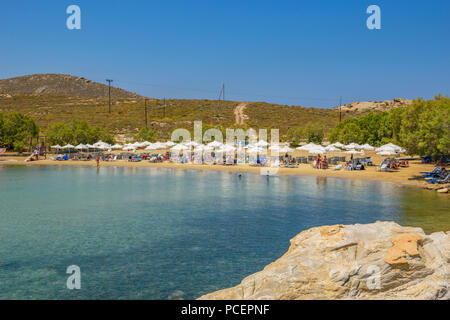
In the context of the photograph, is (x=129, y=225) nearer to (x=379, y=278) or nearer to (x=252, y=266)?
(x=252, y=266)

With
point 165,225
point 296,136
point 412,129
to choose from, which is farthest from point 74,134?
point 412,129

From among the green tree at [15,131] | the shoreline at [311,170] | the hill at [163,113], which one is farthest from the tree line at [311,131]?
the hill at [163,113]

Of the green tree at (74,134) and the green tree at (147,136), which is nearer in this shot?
the green tree at (74,134)

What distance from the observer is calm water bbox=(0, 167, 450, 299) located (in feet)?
29.6

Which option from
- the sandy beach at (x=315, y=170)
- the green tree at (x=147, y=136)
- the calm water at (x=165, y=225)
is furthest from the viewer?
the green tree at (x=147, y=136)

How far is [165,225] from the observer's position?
47.8ft

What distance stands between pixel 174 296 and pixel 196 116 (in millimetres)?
84062

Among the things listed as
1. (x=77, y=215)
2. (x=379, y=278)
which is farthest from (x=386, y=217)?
(x=77, y=215)

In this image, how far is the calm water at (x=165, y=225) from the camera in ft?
29.6

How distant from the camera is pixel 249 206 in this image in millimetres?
18469

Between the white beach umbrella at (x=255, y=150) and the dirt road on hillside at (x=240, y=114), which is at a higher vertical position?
the dirt road on hillside at (x=240, y=114)

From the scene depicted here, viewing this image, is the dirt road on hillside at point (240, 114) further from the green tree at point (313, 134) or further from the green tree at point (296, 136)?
the green tree at point (313, 134)

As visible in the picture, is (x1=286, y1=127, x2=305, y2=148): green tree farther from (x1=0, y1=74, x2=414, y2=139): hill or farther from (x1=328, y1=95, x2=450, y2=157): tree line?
(x1=0, y1=74, x2=414, y2=139): hill

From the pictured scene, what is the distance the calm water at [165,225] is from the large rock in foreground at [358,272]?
7.15 ft
